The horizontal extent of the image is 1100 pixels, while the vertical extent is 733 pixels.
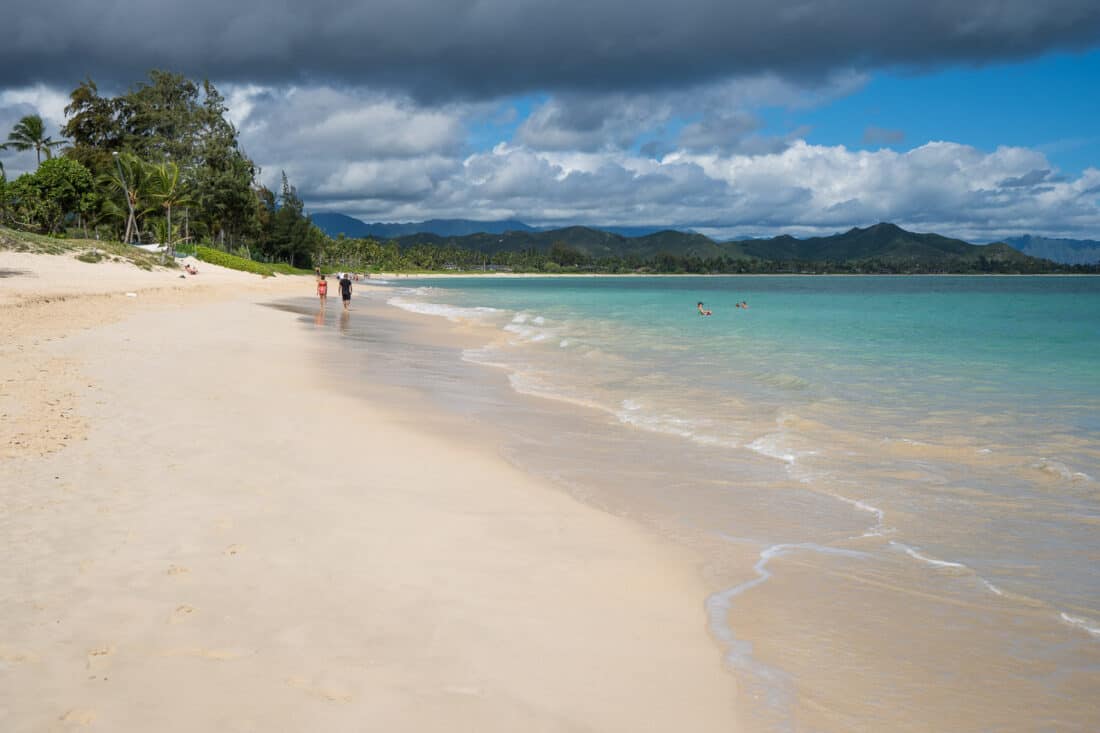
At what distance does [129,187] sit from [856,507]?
65.7 meters

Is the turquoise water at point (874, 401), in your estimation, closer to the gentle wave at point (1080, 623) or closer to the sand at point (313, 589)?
the gentle wave at point (1080, 623)

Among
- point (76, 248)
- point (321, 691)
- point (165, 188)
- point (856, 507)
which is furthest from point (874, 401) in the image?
point (165, 188)

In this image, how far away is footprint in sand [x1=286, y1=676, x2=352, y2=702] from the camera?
3.75m

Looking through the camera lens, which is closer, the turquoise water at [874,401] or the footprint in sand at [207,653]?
the footprint in sand at [207,653]

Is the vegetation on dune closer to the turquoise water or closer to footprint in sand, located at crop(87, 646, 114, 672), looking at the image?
the turquoise water

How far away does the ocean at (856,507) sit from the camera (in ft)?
14.6

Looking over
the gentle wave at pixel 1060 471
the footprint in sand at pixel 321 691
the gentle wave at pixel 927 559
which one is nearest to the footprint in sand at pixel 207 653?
the footprint in sand at pixel 321 691

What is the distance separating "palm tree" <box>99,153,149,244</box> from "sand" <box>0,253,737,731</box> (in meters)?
56.0

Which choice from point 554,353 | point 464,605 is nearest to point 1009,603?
point 464,605

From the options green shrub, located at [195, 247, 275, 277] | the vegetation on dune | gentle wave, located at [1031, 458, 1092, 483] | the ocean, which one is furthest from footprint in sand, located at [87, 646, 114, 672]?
green shrub, located at [195, 247, 275, 277]

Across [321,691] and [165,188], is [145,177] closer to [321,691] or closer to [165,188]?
[165,188]

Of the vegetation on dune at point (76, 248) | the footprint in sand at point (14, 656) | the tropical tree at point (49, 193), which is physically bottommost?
the footprint in sand at point (14, 656)

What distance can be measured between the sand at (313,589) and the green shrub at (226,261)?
60229 millimetres

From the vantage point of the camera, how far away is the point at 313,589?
498 centimetres
